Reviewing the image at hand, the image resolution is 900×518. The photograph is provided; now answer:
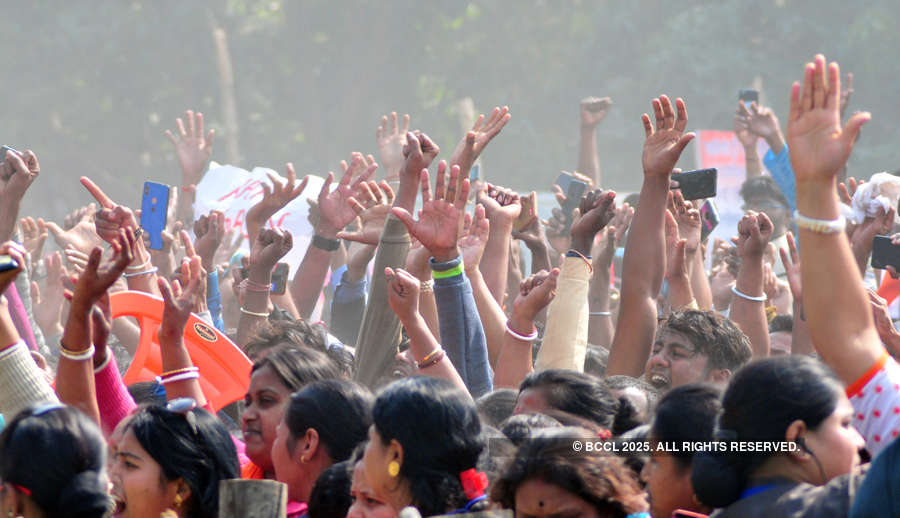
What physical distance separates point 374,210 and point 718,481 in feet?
9.57

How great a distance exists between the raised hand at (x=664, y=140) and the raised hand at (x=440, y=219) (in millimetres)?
641

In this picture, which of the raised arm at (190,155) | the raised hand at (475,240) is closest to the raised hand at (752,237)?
the raised hand at (475,240)

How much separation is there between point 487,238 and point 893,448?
2844mm

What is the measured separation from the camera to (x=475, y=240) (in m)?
4.61

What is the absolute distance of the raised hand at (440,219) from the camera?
389 centimetres

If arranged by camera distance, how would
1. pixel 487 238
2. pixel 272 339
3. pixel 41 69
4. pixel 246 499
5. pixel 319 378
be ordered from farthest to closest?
pixel 41 69, pixel 487 238, pixel 272 339, pixel 319 378, pixel 246 499

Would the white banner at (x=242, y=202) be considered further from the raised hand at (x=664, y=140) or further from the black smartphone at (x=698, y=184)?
the raised hand at (x=664, y=140)

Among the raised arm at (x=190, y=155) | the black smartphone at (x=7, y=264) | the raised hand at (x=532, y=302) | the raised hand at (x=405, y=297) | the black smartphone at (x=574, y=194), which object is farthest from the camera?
the raised arm at (x=190, y=155)

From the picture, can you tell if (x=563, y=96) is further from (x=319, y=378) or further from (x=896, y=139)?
(x=319, y=378)

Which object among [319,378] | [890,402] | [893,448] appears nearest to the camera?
Answer: [893,448]

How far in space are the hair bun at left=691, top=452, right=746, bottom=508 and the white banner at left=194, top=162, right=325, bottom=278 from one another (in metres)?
5.07

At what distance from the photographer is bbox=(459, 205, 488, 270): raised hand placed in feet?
15.0

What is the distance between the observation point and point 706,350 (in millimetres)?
3898

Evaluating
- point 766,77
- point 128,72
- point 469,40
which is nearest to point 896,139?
point 766,77
